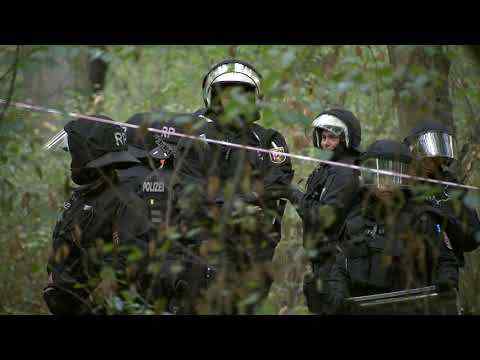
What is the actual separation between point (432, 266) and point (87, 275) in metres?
2.63

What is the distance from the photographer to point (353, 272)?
6.55m

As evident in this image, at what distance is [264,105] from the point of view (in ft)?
14.8

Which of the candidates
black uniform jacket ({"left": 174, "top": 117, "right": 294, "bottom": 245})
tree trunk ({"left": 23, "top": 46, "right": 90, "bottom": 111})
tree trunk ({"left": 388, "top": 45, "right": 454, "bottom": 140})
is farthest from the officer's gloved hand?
tree trunk ({"left": 23, "top": 46, "right": 90, "bottom": 111})

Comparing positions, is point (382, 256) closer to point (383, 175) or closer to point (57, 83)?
point (383, 175)

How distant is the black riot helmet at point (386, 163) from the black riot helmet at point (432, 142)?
1.21 ft

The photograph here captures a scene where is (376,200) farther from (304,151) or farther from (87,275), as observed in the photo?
(304,151)

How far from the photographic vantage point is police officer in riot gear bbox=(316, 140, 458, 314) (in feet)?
20.7

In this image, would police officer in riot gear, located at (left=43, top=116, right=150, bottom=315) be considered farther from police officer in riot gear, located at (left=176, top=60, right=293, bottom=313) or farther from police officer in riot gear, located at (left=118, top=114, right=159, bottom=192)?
police officer in riot gear, located at (left=176, top=60, right=293, bottom=313)

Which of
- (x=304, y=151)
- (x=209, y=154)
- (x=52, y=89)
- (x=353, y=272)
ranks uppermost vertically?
(x=52, y=89)

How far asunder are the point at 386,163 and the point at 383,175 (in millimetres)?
130

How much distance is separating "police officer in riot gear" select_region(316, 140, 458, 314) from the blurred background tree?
37 centimetres

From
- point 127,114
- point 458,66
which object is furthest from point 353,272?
point 127,114

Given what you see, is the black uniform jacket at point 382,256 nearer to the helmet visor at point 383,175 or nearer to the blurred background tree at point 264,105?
the helmet visor at point 383,175

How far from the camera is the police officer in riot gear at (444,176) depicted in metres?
6.65
